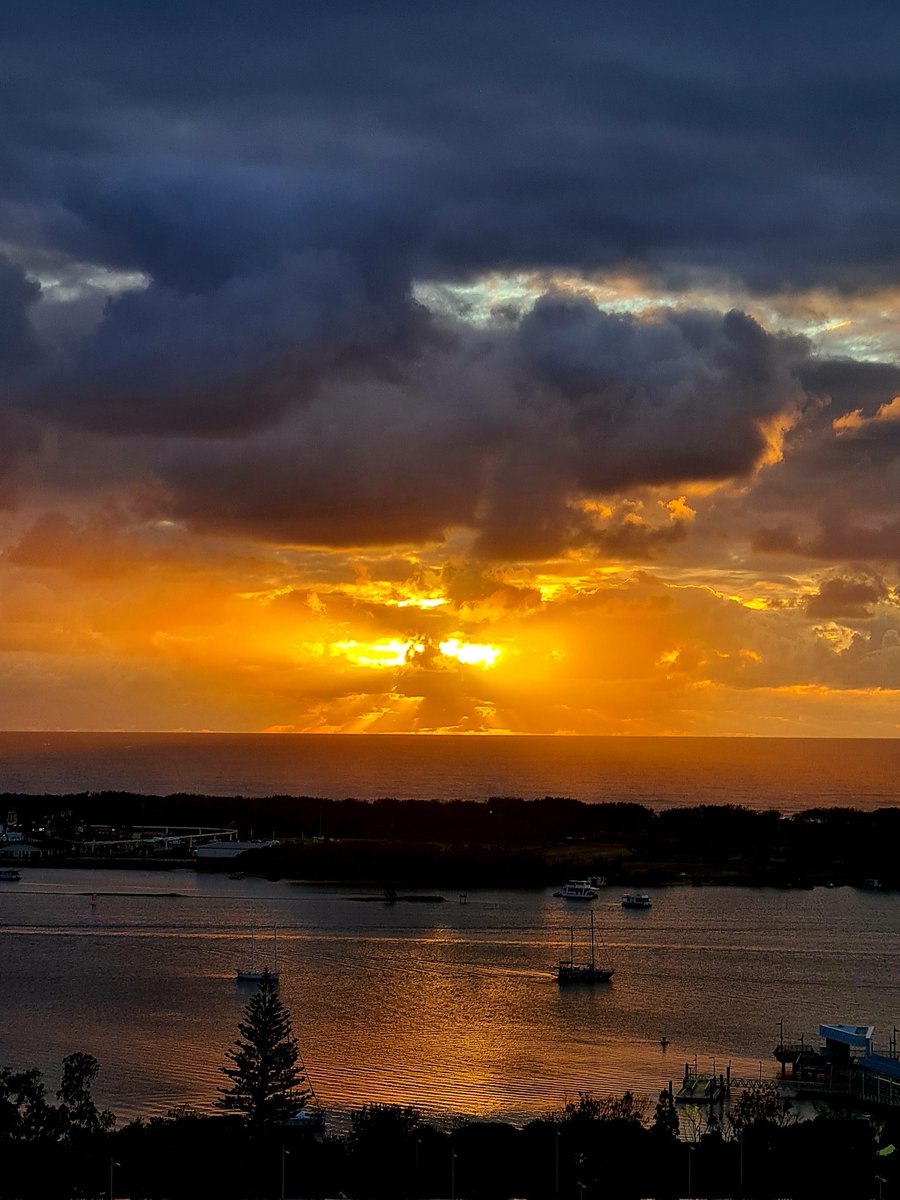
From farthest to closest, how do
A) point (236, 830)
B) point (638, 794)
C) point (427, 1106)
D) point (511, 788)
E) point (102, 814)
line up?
1. point (511, 788)
2. point (638, 794)
3. point (102, 814)
4. point (236, 830)
5. point (427, 1106)

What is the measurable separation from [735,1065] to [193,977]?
1806 cm

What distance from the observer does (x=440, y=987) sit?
4306 cm

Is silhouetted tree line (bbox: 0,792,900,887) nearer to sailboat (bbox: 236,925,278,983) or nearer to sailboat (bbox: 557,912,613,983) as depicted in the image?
sailboat (bbox: 236,925,278,983)

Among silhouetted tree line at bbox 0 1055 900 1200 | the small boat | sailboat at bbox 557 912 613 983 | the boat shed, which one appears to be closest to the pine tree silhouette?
silhouetted tree line at bbox 0 1055 900 1200

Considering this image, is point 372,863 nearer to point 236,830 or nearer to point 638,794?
point 236,830

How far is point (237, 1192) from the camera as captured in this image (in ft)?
74.4

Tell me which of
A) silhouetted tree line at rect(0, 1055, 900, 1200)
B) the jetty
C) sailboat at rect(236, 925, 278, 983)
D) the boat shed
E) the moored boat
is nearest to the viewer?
silhouetted tree line at rect(0, 1055, 900, 1200)

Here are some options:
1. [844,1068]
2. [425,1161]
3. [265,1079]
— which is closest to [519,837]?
[844,1068]

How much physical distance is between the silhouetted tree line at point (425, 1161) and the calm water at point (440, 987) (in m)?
5.03

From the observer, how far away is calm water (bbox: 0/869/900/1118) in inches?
1300

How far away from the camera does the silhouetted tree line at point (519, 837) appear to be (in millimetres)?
72750

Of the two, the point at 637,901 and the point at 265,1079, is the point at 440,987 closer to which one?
the point at 265,1079

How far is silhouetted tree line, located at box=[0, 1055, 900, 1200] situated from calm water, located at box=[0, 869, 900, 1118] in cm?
503

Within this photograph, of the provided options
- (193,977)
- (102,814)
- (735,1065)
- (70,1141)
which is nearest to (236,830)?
(102,814)
